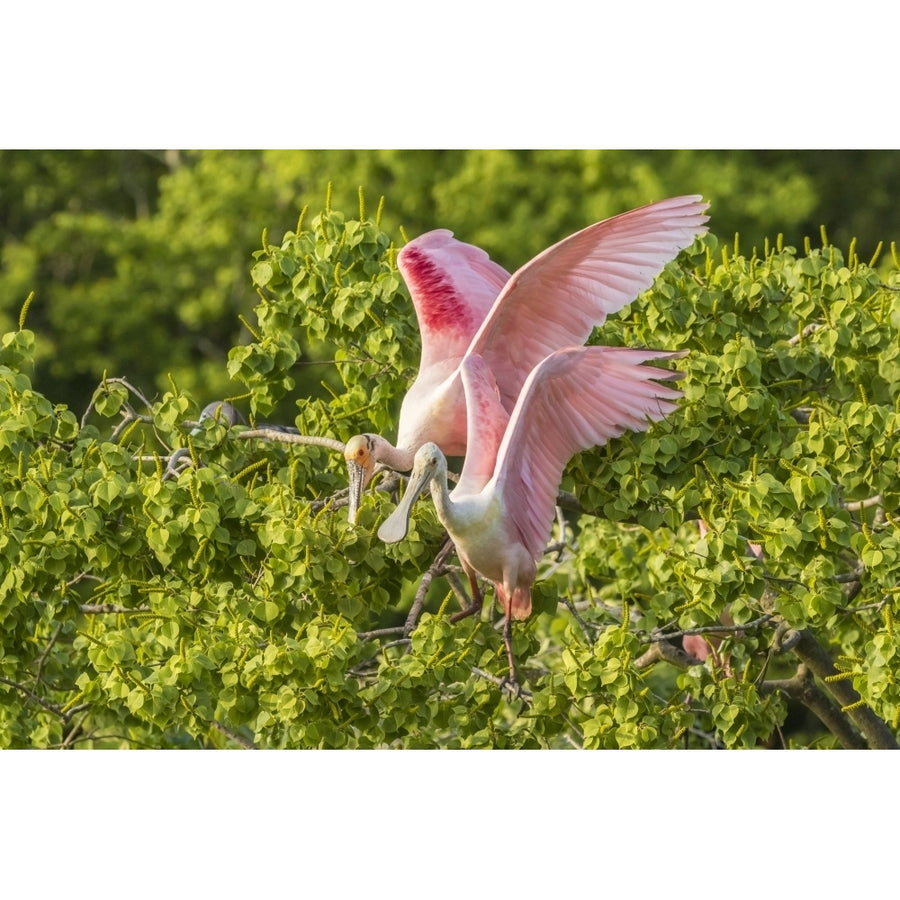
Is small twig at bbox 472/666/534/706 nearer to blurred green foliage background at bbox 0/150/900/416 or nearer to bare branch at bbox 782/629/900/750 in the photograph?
bare branch at bbox 782/629/900/750

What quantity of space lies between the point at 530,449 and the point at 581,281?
1.99 feet

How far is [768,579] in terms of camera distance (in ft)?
17.7

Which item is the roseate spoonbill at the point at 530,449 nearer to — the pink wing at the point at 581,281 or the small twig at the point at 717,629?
the pink wing at the point at 581,281

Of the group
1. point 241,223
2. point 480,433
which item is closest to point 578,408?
point 480,433

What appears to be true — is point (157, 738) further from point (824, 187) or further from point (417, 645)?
point (824, 187)

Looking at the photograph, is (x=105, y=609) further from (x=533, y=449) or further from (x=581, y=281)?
(x=581, y=281)

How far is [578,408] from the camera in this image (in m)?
5.36

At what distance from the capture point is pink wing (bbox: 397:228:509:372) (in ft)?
19.4

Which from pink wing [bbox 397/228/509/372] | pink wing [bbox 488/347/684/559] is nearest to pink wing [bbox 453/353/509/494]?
pink wing [bbox 488/347/684/559]

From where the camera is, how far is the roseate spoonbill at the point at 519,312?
560 cm

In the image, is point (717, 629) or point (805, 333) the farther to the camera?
point (805, 333)

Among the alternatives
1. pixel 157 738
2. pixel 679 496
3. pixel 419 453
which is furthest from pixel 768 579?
pixel 157 738

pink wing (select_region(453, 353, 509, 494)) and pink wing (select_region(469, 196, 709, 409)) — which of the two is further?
pink wing (select_region(469, 196, 709, 409))

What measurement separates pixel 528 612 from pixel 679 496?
0.56 metres
